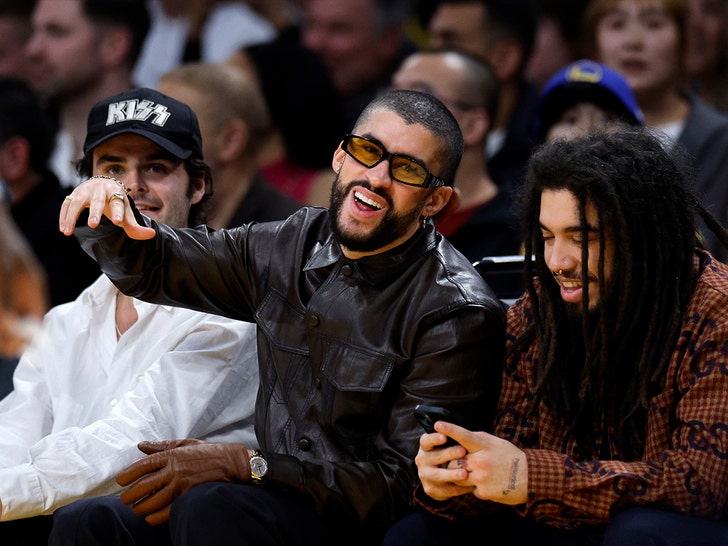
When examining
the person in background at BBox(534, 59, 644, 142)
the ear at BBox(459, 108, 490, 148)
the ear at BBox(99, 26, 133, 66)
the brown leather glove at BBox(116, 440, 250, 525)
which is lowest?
the brown leather glove at BBox(116, 440, 250, 525)

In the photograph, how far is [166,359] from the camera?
3219 millimetres

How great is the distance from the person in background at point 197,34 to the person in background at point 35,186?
1005mm

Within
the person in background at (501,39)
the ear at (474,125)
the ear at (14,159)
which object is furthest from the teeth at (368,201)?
the ear at (14,159)

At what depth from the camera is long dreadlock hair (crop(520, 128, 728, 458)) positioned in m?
2.76

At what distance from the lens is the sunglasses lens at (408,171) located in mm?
2918

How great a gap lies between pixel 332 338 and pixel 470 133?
2.19 meters

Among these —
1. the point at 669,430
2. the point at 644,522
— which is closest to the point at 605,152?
the point at 669,430

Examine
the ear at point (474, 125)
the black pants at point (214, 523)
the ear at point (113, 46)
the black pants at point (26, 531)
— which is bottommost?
the black pants at point (26, 531)

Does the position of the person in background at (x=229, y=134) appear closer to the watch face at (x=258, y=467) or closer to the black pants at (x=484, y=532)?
the watch face at (x=258, y=467)

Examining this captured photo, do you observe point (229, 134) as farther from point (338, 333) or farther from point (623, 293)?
point (623, 293)

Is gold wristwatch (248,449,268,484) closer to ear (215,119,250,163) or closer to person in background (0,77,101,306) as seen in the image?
person in background (0,77,101,306)

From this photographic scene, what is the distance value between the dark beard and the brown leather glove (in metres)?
0.55

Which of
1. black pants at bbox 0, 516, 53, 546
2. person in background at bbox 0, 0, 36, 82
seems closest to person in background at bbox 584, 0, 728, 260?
black pants at bbox 0, 516, 53, 546

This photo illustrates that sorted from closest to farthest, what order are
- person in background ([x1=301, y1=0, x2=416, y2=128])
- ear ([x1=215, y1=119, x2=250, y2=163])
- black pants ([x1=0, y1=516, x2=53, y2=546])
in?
black pants ([x1=0, y1=516, x2=53, y2=546])
ear ([x1=215, y1=119, x2=250, y2=163])
person in background ([x1=301, y1=0, x2=416, y2=128])
